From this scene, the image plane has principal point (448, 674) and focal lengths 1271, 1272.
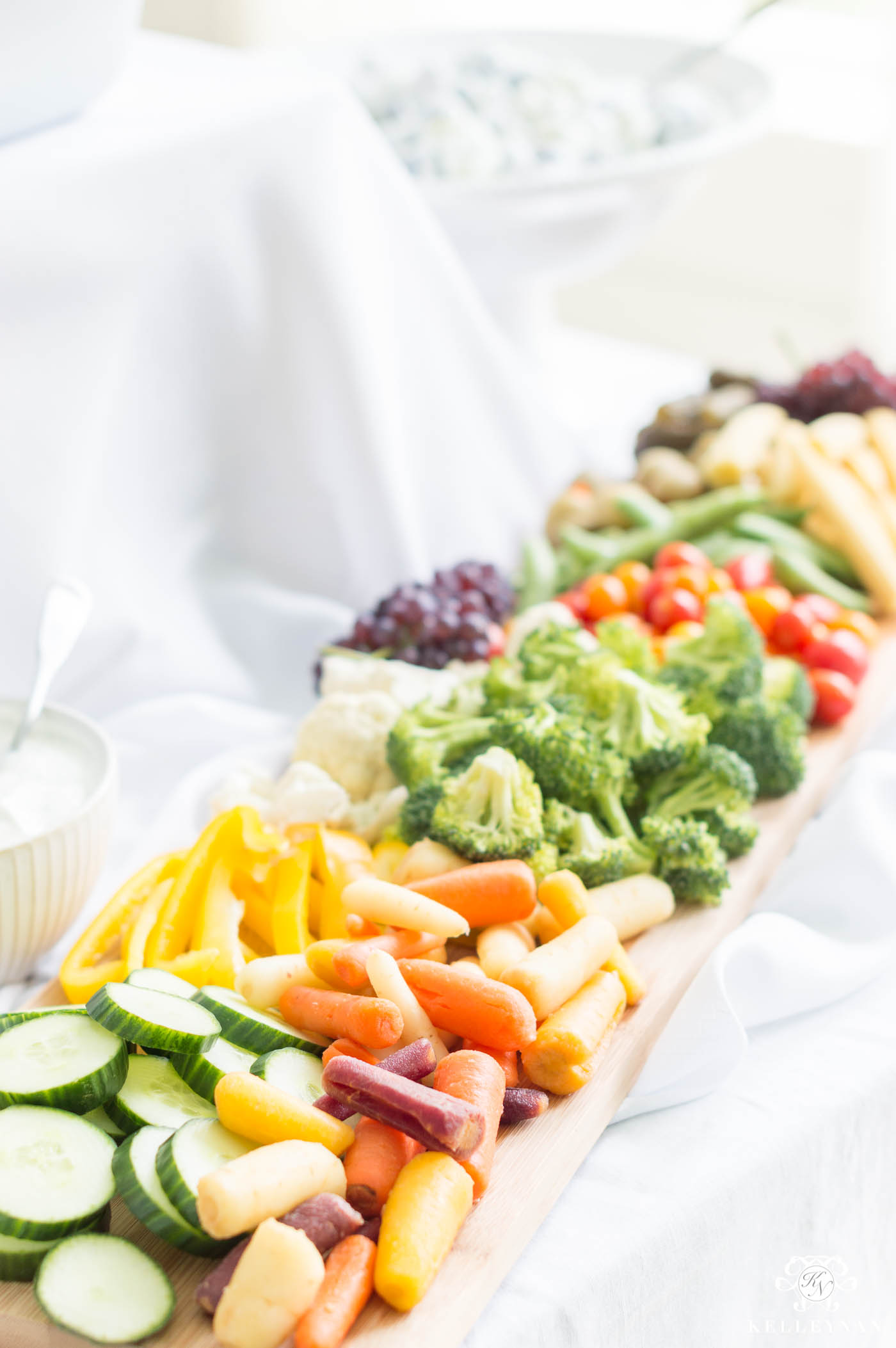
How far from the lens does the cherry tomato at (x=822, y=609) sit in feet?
7.51

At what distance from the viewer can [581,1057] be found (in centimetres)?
130

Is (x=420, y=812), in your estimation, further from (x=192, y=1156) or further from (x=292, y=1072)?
(x=192, y=1156)

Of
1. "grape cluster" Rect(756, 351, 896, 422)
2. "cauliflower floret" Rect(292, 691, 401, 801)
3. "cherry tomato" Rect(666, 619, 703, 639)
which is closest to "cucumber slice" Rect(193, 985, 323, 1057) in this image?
"cauliflower floret" Rect(292, 691, 401, 801)

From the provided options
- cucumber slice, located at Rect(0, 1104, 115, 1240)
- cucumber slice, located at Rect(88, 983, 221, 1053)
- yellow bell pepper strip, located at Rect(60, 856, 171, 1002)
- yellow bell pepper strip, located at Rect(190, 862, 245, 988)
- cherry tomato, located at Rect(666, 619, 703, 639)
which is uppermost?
cucumber slice, located at Rect(88, 983, 221, 1053)

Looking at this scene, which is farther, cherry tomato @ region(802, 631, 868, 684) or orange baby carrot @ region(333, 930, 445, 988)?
cherry tomato @ region(802, 631, 868, 684)

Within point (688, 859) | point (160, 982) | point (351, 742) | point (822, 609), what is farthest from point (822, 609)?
point (160, 982)

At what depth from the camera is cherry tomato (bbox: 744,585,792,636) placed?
7.46 ft

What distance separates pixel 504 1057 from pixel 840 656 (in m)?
1.13

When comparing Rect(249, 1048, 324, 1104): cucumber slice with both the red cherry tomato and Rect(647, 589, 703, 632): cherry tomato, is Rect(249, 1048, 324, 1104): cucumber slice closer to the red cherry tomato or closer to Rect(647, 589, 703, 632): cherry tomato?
Rect(647, 589, 703, 632): cherry tomato

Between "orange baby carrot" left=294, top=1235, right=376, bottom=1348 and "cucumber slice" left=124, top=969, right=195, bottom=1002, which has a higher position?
"cucumber slice" left=124, top=969, right=195, bottom=1002

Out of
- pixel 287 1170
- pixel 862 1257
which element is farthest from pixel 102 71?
pixel 862 1257

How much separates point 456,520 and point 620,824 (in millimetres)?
1029

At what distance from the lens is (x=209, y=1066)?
3.89 feet

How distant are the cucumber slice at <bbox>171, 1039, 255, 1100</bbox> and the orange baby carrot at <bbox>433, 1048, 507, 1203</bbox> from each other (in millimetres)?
193
